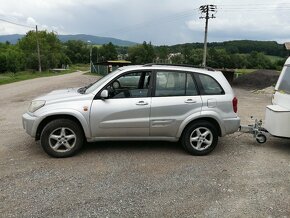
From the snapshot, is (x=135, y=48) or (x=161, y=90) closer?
(x=161, y=90)

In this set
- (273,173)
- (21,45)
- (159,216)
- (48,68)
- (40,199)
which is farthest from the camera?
(21,45)

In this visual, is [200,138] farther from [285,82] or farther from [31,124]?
[31,124]

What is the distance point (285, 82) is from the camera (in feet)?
22.8

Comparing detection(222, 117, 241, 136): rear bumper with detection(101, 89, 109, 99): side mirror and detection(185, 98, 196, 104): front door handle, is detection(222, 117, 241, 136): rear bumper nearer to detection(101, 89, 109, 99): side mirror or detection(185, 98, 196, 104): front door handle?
detection(185, 98, 196, 104): front door handle

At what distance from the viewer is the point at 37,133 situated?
5875mm

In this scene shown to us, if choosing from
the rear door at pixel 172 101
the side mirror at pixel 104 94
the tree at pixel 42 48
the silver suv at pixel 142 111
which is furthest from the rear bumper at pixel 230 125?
the tree at pixel 42 48

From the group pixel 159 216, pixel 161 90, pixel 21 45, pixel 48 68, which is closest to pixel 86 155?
pixel 161 90

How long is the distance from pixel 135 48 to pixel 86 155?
311ft

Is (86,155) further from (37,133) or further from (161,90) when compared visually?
(161,90)

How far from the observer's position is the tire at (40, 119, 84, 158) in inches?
227

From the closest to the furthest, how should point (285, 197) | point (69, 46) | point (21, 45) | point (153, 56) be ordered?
point (285, 197)
point (21, 45)
point (153, 56)
point (69, 46)

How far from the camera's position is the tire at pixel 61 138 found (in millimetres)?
5758

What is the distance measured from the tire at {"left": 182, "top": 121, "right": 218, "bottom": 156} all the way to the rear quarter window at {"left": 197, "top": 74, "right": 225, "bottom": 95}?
1.97 feet

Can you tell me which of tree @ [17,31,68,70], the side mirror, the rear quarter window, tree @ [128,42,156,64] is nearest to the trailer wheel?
the rear quarter window
